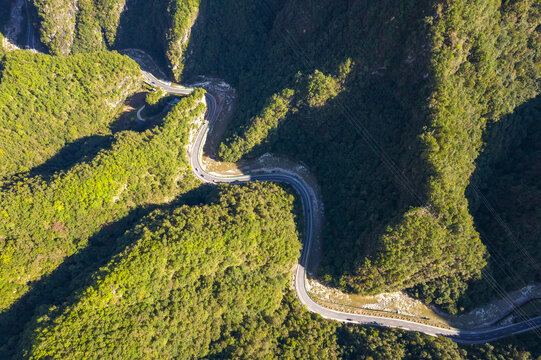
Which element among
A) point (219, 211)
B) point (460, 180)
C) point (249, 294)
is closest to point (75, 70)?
point (219, 211)

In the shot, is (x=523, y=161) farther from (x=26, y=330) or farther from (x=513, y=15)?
(x=26, y=330)

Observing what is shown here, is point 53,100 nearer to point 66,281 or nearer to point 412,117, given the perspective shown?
point 66,281

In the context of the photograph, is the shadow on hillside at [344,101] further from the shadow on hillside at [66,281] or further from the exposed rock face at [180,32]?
the shadow on hillside at [66,281]

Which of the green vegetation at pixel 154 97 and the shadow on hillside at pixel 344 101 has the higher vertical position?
the shadow on hillside at pixel 344 101

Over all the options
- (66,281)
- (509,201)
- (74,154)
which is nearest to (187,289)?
(66,281)

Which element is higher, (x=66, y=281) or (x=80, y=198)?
(x=80, y=198)

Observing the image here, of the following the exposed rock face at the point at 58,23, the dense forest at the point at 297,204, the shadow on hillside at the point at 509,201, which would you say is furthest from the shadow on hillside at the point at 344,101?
the exposed rock face at the point at 58,23

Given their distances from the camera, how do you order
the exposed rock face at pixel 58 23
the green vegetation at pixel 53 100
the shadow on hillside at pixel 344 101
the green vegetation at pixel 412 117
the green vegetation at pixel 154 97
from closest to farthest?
the green vegetation at pixel 412 117, the shadow on hillside at pixel 344 101, the green vegetation at pixel 53 100, the green vegetation at pixel 154 97, the exposed rock face at pixel 58 23
